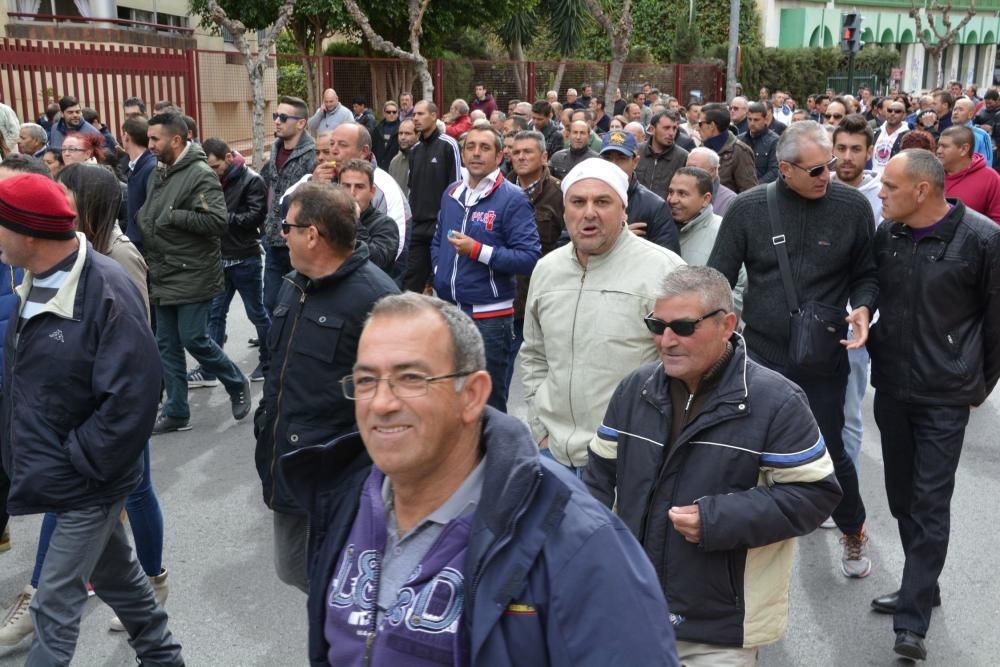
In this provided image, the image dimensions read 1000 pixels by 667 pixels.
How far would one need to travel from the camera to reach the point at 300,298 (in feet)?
12.8

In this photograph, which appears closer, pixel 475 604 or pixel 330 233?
pixel 475 604

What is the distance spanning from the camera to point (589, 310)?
3.97 m

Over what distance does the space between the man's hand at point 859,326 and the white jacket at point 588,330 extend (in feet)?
2.63

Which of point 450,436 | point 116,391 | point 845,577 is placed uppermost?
point 450,436

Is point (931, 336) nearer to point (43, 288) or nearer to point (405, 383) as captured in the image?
point (405, 383)

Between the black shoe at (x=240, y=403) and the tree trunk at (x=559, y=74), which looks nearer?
the black shoe at (x=240, y=403)

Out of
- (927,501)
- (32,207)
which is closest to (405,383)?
(32,207)

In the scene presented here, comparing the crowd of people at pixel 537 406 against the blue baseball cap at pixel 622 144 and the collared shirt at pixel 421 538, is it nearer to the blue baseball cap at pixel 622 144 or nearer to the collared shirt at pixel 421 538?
the collared shirt at pixel 421 538

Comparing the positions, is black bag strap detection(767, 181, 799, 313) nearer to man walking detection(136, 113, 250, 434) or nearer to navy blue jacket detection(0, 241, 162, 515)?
navy blue jacket detection(0, 241, 162, 515)

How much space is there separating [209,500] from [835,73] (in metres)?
46.5

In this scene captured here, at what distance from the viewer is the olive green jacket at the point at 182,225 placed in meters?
6.63

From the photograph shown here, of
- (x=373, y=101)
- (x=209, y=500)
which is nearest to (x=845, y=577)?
(x=209, y=500)

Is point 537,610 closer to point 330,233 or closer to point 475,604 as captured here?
point 475,604

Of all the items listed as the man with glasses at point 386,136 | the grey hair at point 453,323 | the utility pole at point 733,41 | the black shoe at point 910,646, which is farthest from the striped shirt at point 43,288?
the utility pole at point 733,41
